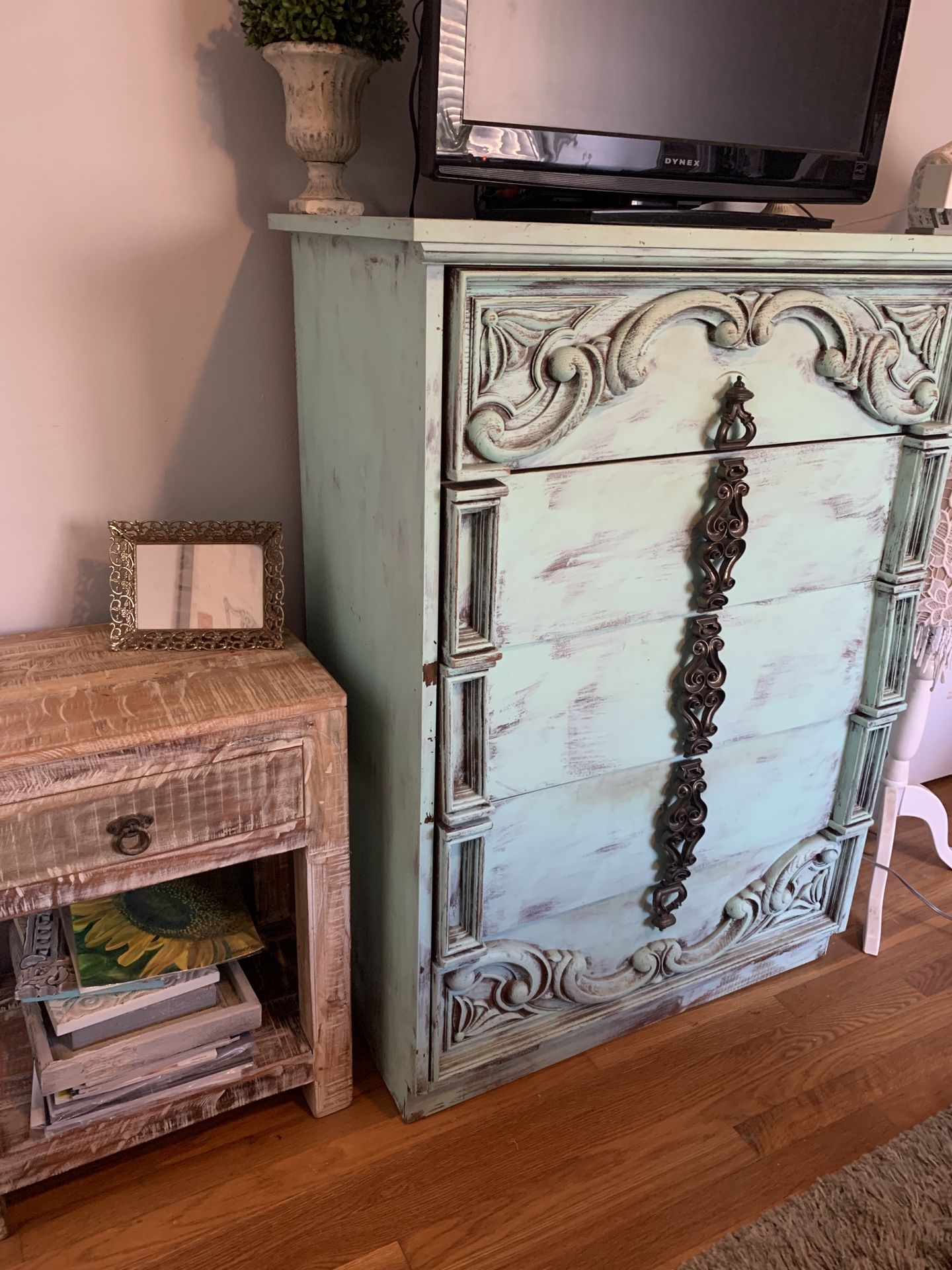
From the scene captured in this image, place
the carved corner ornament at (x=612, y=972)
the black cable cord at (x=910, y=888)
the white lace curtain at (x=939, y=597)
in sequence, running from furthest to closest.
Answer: the black cable cord at (x=910, y=888)
the white lace curtain at (x=939, y=597)
the carved corner ornament at (x=612, y=972)

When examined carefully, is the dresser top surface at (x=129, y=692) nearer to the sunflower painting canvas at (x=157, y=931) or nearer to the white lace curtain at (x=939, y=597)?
the sunflower painting canvas at (x=157, y=931)

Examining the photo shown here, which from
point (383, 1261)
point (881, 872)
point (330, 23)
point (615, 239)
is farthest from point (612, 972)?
Result: point (330, 23)

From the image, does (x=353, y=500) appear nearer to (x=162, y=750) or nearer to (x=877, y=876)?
(x=162, y=750)

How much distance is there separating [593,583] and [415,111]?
2.34ft

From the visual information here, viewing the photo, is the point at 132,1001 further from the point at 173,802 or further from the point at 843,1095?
the point at 843,1095

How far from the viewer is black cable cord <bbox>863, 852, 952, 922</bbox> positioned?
6.28 feet

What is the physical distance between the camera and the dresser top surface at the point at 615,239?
37.6 inches

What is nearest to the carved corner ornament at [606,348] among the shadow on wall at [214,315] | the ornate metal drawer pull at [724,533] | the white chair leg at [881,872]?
the ornate metal drawer pull at [724,533]

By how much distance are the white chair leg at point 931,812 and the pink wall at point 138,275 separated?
4.31 ft

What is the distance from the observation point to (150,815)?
44.3 inches

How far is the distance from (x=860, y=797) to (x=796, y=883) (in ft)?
0.60

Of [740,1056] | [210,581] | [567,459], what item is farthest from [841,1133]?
[210,581]

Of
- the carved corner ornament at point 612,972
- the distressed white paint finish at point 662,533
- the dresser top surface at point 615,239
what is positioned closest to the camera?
the dresser top surface at point 615,239

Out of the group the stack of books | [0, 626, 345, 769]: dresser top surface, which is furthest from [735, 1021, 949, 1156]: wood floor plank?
[0, 626, 345, 769]: dresser top surface
